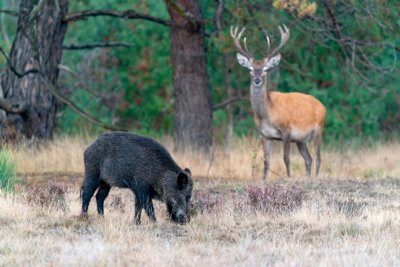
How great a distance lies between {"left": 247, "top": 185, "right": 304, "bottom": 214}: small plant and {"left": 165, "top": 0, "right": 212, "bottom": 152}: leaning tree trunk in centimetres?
714

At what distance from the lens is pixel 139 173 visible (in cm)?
1088

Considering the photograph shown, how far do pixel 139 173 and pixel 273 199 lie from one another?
6.28ft

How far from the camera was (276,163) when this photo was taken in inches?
767

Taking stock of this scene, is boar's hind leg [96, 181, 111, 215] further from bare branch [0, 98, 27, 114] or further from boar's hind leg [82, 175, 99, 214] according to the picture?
bare branch [0, 98, 27, 114]

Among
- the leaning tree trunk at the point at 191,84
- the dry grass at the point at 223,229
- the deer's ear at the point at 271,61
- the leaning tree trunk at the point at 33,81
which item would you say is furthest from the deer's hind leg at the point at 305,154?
the leaning tree trunk at the point at 33,81

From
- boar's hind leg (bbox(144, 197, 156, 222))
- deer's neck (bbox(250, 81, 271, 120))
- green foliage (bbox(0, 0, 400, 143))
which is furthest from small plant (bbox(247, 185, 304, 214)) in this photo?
green foliage (bbox(0, 0, 400, 143))

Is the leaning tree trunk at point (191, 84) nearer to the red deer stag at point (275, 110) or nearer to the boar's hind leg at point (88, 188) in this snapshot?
the red deer stag at point (275, 110)

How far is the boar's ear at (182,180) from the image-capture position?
10539mm

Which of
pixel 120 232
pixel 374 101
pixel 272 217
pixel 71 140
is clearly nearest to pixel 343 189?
pixel 272 217

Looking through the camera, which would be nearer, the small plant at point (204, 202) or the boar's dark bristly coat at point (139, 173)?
the boar's dark bristly coat at point (139, 173)

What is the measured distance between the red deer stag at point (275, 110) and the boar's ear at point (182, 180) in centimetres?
663

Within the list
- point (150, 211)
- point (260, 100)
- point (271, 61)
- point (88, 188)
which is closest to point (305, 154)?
point (260, 100)

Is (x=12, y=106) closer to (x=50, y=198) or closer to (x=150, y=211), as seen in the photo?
(x=50, y=198)

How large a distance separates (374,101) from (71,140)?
1077cm
